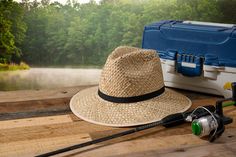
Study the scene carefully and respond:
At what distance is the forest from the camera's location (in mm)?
2143

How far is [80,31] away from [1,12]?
477 millimetres

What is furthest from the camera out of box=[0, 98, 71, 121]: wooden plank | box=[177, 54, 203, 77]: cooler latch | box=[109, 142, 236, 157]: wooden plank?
box=[177, 54, 203, 77]: cooler latch

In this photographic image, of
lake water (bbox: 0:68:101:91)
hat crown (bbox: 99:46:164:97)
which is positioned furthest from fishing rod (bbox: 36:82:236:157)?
lake water (bbox: 0:68:101:91)

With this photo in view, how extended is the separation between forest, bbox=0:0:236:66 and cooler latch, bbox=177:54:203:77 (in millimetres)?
511

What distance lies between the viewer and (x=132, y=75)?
158 centimetres

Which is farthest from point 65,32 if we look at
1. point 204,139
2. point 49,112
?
point 204,139

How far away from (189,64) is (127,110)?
0.52 metres

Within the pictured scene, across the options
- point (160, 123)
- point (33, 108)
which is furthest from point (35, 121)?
point (160, 123)

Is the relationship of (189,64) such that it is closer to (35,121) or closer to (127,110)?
(127,110)

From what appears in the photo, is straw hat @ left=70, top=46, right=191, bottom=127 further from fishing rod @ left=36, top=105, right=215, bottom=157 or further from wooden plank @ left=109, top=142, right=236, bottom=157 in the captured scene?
wooden plank @ left=109, top=142, right=236, bottom=157

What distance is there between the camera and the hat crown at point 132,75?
1.57 meters

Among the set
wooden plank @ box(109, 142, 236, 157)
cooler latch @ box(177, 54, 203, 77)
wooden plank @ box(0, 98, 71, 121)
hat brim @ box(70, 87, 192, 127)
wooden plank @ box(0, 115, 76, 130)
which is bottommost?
wooden plank @ box(0, 98, 71, 121)

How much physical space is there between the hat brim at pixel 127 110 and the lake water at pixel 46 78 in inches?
22.1

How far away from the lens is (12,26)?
2.11 m
